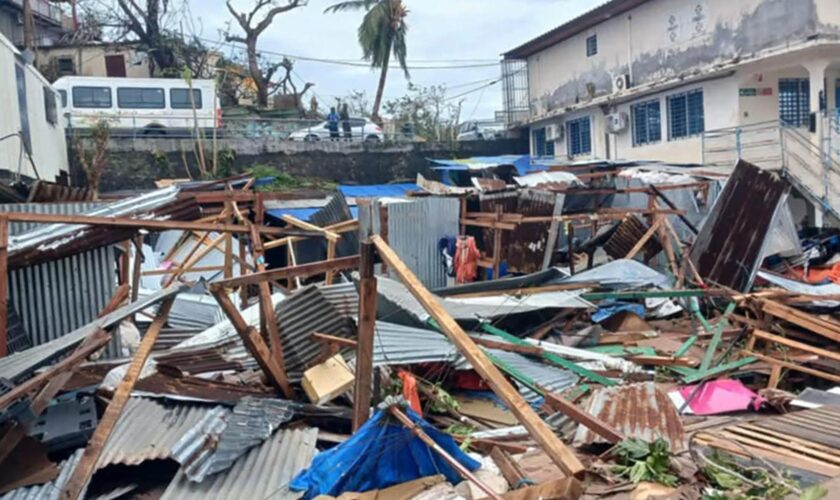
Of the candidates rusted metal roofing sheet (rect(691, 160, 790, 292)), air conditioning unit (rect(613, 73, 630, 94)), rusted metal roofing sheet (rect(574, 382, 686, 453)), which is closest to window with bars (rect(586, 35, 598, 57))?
air conditioning unit (rect(613, 73, 630, 94))

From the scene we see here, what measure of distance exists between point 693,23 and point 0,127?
710 inches

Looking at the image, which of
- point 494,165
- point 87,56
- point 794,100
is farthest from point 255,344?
point 87,56

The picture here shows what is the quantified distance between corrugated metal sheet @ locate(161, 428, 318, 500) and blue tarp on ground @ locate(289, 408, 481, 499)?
0.16 m

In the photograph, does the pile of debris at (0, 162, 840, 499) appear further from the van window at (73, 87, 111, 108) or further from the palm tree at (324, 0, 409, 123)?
the palm tree at (324, 0, 409, 123)

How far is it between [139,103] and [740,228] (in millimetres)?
19689

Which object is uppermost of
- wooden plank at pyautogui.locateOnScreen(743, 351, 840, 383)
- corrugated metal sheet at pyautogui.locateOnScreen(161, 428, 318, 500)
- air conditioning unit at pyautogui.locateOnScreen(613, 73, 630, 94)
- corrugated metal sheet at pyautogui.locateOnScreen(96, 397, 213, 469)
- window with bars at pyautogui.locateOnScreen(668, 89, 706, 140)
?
air conditioning unit at pyautogui.locateOnScreen(613, 73, 630, 94)

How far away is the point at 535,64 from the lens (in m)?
28.2

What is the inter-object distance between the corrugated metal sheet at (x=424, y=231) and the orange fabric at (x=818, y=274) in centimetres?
606

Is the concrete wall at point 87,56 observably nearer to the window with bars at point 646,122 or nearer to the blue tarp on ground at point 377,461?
the window with bars at point 646,122

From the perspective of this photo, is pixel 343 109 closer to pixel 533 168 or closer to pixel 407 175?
pixel 407 175

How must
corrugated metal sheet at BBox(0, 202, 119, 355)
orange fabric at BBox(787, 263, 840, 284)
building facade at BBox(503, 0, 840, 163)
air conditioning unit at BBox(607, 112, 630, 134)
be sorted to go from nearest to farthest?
corrugated metal sheet at BBox(0, 202, 119, 355) < orange fabric at BBox(787, 263, 840, 284) < building facade at BBox(503, 0, 840, 163) < air conditioning unit at BBox(607, 112, 630, 134)

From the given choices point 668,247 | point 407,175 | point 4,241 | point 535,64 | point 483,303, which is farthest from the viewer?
point 535,64

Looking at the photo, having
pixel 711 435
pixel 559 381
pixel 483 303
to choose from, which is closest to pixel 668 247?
pixel 483 303

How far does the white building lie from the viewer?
10406mm
